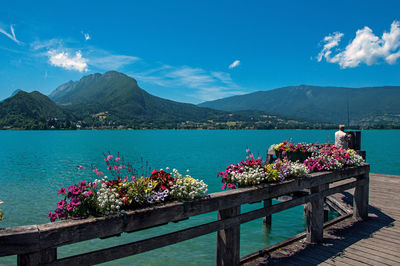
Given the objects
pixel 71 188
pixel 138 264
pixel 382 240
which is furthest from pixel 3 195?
pixel 382 240

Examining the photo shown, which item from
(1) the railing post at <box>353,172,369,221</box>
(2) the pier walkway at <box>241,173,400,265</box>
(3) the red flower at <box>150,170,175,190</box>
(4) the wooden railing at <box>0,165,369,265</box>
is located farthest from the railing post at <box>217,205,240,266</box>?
(1) the railing post at <box>353,172,369,221</box>

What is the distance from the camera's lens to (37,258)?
2.97 metres

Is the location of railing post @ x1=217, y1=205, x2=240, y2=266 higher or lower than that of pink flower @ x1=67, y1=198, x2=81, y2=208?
lower

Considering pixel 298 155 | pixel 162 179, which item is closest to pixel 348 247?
pixel 298 155

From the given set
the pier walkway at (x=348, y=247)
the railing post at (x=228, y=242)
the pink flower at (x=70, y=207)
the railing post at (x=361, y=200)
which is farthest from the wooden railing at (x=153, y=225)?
the railing post at (x=361, y=200)

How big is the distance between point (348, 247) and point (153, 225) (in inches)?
193

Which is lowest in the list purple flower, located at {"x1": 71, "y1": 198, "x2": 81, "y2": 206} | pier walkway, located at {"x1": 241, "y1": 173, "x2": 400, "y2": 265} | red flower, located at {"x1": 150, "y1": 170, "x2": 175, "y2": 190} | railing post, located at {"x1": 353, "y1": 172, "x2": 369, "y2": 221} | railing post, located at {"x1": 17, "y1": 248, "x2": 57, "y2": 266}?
pier walkway, located at {"x1": 241, "y1": 173, "x2": 400, "y2": 265}

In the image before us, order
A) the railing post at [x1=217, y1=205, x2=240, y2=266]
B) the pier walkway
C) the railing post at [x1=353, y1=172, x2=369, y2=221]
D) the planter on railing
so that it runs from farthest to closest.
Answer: the planter on railing → the railing post at [x1=353, y1=172, x2=369, y2=221] → the pier walkway → the railing post at [x1=217, y1=205, x2=240, y2=266]

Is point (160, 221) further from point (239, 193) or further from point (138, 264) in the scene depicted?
point (138, 264)

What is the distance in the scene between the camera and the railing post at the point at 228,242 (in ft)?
15.4

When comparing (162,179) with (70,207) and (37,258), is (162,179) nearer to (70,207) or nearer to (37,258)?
(70,207)

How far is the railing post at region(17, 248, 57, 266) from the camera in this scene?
115 inches

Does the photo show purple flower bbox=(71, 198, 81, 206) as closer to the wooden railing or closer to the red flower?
the wooden railing

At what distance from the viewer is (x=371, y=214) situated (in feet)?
28.9
